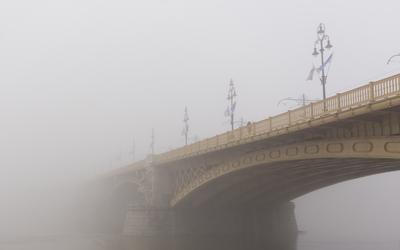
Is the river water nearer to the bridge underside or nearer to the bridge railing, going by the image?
the bridge underside

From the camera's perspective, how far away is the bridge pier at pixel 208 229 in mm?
47281

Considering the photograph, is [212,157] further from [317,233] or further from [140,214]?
[317,233]

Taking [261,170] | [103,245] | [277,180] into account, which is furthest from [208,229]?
[261,170]

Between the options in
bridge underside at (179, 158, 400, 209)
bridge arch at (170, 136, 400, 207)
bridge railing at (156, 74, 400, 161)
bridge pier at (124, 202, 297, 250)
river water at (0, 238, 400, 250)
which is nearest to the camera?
bridge railing at (156, 74, 400, 161)

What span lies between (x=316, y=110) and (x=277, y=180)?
57.3 ft

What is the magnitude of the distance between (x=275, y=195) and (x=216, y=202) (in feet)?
21.6

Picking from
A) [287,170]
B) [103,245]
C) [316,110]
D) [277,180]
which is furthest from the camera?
[103,245]

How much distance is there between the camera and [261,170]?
38125 millimetres

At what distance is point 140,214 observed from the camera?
173 ft

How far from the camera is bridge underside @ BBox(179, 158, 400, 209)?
113ft

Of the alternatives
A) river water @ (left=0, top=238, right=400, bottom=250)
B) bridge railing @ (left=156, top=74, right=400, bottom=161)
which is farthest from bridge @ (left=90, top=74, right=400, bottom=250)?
river water @ (left=0, top=238, right=400, bottom=250)

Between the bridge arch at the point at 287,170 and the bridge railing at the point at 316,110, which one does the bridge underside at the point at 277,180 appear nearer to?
the bridge arch at the point at 287,170

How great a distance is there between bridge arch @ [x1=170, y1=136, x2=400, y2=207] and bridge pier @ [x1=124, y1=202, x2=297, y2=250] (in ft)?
6.35

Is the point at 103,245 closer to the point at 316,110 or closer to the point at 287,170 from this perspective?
the point at 287,170
